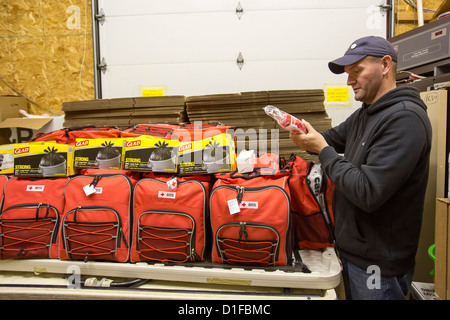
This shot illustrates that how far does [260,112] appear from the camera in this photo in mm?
2373

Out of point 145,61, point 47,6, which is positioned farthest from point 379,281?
point 47,6

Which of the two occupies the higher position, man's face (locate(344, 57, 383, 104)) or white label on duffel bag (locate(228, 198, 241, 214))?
man's face (locate(344, 57, 383, 104))

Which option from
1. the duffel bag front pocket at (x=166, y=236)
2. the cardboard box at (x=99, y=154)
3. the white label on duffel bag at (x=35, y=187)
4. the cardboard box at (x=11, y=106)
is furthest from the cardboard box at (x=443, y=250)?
the cardboard box at (x=11, y=106)

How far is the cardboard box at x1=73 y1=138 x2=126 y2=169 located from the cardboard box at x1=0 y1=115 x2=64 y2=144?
3.57 feet

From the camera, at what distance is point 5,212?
1.71 m

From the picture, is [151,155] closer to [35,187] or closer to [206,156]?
[206,156]

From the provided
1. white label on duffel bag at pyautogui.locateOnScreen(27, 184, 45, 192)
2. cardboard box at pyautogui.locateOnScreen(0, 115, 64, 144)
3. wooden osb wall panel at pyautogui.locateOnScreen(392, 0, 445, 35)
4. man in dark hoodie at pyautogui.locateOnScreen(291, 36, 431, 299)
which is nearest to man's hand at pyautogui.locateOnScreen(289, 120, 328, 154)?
man in dark hoodie at pyautogui.locateOnScreen(291, 36, 431, 299)

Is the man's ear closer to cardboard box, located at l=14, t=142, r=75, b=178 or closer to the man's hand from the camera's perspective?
the man's hand

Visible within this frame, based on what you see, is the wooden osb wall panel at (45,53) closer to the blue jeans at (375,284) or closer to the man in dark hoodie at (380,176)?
the man in dark hoodie at (380,176)

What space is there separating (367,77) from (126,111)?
78.3 inches

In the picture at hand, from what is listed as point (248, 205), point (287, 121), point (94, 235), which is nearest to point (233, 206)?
point (248, 205)

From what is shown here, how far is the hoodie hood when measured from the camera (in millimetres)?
1212
